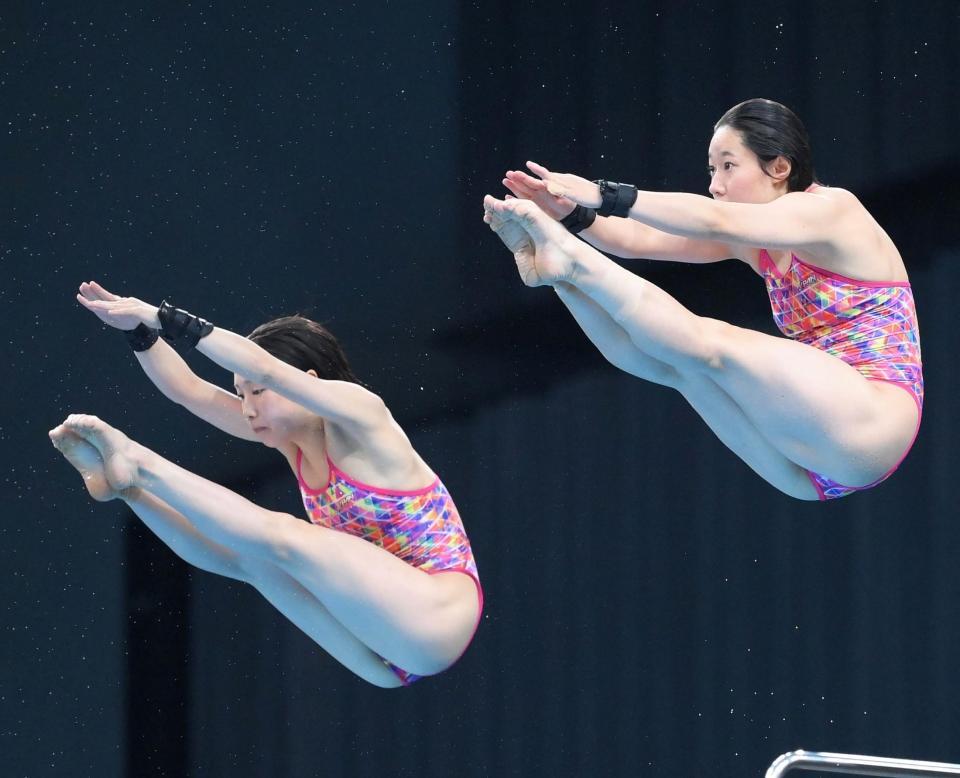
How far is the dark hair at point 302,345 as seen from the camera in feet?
11.0

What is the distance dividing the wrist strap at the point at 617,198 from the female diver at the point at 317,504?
643 millimetres

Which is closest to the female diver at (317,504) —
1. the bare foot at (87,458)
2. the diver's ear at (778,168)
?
the bare foot at (87,458)

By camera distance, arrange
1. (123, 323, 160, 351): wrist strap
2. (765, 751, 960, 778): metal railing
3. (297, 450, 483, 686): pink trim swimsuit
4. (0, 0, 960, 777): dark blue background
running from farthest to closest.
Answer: (0, 0, 960, 777): dark blue background, (123, 323, 160, 351): wrist strap, (297, 450, 483, 686): pink trim swimsuit, (765, 751, 960, 778): metal railing

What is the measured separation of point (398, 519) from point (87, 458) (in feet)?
2.29

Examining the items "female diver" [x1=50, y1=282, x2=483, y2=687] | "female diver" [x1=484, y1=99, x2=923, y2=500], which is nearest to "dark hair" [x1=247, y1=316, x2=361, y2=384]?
"female diver" [x1=50, y1=282, x2=483, y2=687]

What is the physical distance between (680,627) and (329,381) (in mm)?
2262

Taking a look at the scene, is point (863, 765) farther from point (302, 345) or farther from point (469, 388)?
point (469, 388)

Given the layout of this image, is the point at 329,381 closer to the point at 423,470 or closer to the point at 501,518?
the point at 423,470

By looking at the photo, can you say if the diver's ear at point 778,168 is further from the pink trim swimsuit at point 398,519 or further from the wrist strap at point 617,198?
the pink trim swimsuit at point 398,519

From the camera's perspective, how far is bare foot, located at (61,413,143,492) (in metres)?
3.10

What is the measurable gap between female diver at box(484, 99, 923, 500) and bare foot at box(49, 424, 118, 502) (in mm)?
977

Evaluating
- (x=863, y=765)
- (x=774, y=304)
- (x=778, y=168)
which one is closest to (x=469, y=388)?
(x=774, y=304)

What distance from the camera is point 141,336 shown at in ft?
11.6

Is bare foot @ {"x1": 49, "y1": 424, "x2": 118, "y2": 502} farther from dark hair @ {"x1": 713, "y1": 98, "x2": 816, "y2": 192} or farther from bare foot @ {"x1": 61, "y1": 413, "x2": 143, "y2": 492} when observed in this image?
dark hair @ {"x1": 713, "y1": 98, "x2": 816, "y2": 192}
